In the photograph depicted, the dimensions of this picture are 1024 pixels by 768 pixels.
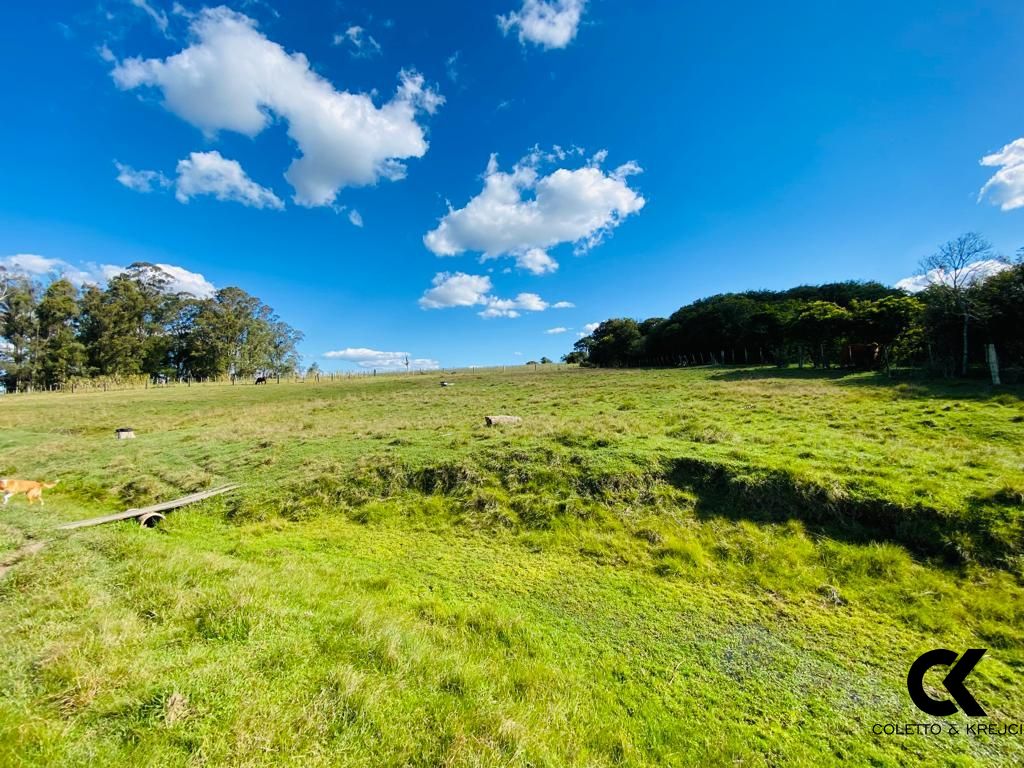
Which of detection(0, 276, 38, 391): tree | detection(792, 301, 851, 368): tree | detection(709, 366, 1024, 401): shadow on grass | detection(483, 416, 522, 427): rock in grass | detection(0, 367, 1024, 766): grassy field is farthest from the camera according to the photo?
detection(0, 276, 38, 391): tree

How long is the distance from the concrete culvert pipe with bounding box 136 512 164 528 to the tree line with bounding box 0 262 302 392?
80.2 meters

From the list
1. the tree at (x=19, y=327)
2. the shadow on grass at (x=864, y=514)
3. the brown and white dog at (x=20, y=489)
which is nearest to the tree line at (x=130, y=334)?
the tree at (x=19, y=327)

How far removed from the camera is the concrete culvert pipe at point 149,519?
10562mm

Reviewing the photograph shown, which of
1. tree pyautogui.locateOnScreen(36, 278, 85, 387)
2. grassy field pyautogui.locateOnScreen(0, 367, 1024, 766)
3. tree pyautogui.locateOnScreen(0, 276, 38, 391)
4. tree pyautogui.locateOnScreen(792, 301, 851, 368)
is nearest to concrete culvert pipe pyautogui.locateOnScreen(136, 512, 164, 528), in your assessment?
grassy field pyautogui.locateOnScreen(0, 367, 1024, 766)

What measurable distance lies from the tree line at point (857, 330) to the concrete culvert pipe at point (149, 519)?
40830 mm

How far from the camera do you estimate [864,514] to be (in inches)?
331

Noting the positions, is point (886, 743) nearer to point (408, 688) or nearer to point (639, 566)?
point (639, 566)

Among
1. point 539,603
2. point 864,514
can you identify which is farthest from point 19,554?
point 864,514

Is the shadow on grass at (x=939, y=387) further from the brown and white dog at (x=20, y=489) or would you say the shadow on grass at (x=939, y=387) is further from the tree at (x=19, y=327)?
Answer: the tree at (x=19, y=327)

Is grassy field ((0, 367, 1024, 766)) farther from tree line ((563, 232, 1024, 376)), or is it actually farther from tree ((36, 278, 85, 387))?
tree ((36, 278, 85, 387))

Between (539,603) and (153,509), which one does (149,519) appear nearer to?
(153,509)

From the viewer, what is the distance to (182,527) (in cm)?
1073

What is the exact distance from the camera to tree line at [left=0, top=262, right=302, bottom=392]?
204 ft

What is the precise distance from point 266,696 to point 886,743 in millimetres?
6660
